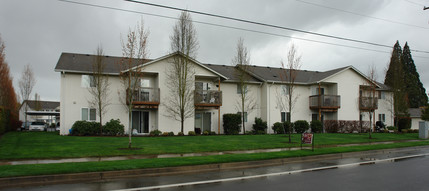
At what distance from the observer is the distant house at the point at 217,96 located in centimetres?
2508

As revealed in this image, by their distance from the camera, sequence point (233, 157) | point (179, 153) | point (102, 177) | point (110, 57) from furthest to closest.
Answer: point (110, 57)
point (179, 153)
point (233, 157)
point (102, 177)

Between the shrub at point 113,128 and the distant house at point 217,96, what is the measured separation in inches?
52.8

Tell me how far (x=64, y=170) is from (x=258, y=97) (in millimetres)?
24070

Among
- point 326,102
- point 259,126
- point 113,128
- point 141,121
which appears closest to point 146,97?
point 141,121

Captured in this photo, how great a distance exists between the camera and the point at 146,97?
82.9 feet

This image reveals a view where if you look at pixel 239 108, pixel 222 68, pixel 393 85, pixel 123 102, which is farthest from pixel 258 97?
pixel 393 85

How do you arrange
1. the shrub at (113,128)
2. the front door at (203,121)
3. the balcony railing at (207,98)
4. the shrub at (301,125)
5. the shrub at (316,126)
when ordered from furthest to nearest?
the shrub at (316,126)
the shrub at (301,125)
the front door at (203,121)
the balcony railing at (207,98)
the shrub at (113,128)

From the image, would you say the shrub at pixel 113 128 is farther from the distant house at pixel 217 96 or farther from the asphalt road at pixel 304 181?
the asphalt road at pixel 304 181

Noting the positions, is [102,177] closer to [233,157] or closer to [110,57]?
[233,157]

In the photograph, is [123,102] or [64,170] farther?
[123,102]

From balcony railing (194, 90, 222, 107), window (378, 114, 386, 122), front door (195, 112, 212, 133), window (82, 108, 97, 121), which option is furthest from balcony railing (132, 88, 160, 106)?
window (378, 114, 386, 122)

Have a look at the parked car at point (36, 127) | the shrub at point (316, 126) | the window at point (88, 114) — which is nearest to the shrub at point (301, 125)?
the shrub at point (316, 126)

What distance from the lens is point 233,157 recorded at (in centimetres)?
1288

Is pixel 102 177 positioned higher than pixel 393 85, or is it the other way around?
pixel 393 85
